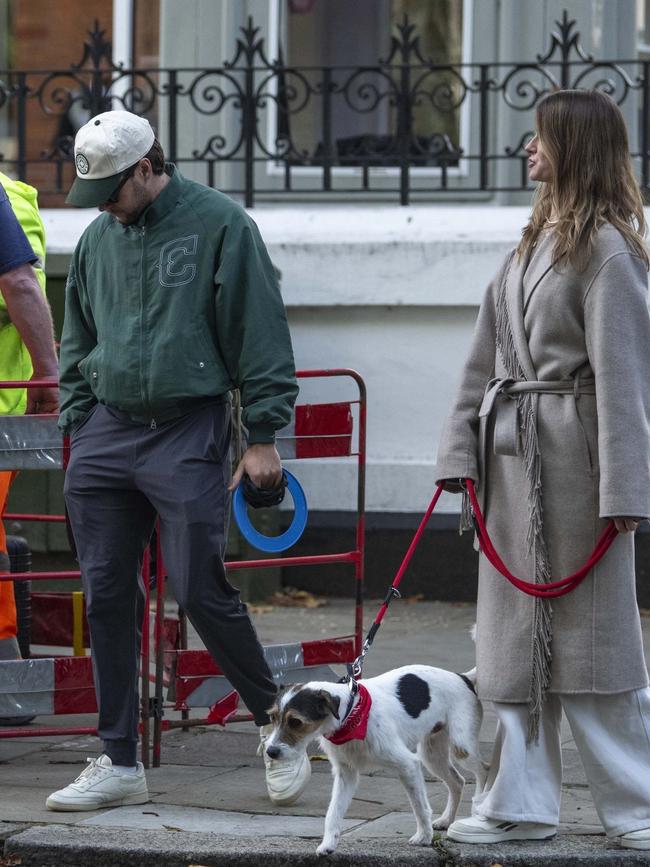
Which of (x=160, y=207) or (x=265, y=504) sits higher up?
(x=160, y=207)

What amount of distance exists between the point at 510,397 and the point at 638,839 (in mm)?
1302

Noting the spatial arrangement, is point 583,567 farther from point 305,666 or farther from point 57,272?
point 57,272

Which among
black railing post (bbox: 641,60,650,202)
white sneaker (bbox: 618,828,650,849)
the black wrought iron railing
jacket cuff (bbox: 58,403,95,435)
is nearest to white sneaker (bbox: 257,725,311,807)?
white sneaker (bbox: 618,828,650,849)

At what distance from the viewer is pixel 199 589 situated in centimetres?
492

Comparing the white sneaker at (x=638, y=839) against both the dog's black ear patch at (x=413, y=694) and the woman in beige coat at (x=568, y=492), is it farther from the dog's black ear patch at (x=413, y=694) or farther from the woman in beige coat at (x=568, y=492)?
the dog's black ear patch at (x=413, y=694)

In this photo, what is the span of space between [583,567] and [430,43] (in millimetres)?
7150

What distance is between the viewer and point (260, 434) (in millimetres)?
4879

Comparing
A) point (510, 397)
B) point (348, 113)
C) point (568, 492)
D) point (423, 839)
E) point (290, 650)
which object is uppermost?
point (348, 113)

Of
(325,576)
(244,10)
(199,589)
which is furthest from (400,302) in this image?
(199,589)

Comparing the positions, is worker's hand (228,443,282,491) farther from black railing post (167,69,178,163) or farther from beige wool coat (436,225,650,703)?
black railing post (167,69,178,163)

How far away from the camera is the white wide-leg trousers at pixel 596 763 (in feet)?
15.0

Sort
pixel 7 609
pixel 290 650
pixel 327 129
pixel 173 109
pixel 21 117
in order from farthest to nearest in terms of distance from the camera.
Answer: pixel 21 117
pixel 173 109
pixel 327 129
pixel 7 609
pixel 290 650

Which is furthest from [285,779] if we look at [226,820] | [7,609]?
[7,609]

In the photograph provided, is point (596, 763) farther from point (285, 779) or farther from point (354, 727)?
point (285, 779)
